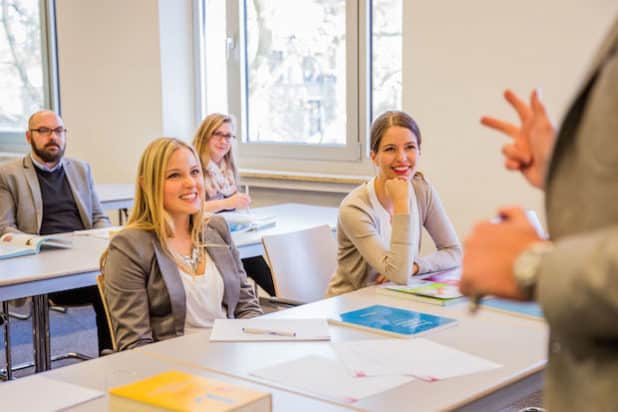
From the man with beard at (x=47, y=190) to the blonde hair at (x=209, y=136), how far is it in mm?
638

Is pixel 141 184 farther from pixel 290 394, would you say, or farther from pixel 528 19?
pixel 528 19

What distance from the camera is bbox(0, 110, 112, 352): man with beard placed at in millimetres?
4289

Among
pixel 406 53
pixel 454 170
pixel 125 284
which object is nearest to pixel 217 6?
pixel 406 53

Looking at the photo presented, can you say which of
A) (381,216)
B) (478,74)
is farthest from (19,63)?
(381,216)

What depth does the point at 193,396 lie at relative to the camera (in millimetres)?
1440

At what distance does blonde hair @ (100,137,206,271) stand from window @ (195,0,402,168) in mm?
2437

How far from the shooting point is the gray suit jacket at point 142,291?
2.40 meters

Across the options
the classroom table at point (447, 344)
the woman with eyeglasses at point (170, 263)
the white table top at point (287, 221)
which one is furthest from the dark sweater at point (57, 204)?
the classroom table at point (447, 344)

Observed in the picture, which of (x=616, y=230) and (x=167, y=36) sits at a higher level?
(x=167, y=36)

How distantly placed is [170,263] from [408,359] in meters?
0.91

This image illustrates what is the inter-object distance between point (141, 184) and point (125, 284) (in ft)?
1.13

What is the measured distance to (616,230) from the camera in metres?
0.71

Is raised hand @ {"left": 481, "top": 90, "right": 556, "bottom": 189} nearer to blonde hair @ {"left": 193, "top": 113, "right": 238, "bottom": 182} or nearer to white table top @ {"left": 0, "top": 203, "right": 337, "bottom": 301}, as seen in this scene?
white table top @ {"left": 0, "top": 203, "right": 337, "bottom": 301}

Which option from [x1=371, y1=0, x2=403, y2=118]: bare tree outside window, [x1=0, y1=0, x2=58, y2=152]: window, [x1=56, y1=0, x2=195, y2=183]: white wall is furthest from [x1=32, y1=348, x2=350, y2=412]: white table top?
[x1=0, y1=0, x2=58, y2=152]: window
